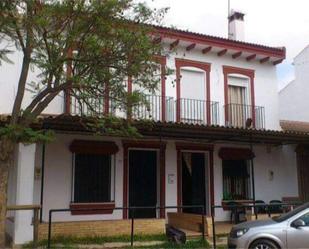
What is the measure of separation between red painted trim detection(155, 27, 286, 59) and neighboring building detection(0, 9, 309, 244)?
0.13 feet

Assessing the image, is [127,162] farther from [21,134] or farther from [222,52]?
[21,134]

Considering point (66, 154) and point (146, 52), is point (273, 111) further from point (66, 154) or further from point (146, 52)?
point (146, 52)

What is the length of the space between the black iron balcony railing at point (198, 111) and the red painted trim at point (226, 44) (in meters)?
2.22

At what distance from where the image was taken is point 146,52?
32.8ft

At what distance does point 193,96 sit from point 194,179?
3080mm

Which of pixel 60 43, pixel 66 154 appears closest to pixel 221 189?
pixel 66 154

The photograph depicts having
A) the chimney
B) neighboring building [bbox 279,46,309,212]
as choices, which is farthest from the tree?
neighboring building [bbox 279,46,309,212]

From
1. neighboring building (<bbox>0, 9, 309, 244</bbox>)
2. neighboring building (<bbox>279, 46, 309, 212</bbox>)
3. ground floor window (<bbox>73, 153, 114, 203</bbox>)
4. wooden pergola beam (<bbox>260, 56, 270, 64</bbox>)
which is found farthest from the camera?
neighboring building (<bbox>279, 46, 309, 212</bbox>)

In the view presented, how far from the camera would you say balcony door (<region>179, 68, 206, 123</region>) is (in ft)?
57.6

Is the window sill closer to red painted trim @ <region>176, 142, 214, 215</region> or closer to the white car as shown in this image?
red painted trim @ <region>176, 142, 214, 215</region>

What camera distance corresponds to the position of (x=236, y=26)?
20891 millimetres

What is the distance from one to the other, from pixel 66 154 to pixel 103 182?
157cm

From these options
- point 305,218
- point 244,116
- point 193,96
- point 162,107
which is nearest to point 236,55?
point 244,116

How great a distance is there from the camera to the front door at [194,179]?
17.5 meters
